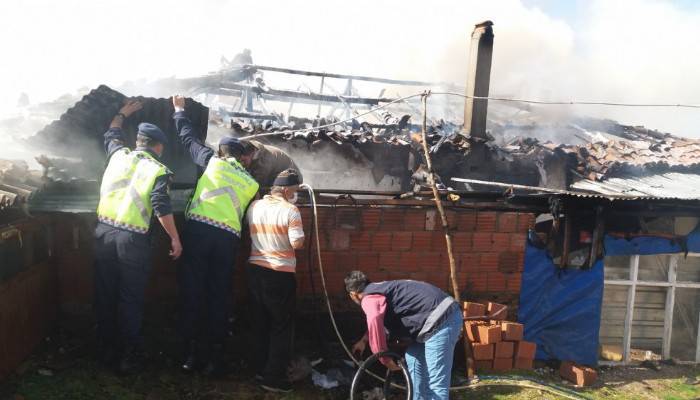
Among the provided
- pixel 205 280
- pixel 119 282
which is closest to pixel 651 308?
pixel 205 280

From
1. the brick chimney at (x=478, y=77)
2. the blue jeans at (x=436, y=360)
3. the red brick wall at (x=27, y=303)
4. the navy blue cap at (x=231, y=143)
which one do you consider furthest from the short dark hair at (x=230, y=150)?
the brick chimney at (x=478, y=77)

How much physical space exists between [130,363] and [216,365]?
2.30 feet

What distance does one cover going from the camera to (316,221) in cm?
502

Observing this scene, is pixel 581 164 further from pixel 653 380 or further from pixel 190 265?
pixel 190 265

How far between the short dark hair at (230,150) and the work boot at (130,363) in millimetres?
1859

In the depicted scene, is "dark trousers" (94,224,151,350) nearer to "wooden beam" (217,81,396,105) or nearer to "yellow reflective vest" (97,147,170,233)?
"yellow reflective vest" (97,147,170,233)

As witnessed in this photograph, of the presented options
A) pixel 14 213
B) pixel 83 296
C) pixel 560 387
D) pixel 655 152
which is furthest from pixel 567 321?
pixel 655 152

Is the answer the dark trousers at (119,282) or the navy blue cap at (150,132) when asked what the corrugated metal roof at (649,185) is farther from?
the dark trousers at (119,282)

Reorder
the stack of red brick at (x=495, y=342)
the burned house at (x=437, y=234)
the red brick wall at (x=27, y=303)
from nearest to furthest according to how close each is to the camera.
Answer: the red brick wall at (x=27, y=303) → the burned house at (x=437, y=234) → the stack of red brick at (x=495, y=342)

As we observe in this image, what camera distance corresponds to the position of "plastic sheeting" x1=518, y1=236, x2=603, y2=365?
6.01 m

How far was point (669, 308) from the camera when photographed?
6934 millimetres

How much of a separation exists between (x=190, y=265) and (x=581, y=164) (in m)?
7.79

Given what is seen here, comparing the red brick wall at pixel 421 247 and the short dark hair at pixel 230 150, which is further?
the red brick wall at pixel 421 247

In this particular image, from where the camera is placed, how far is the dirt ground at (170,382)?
13.1 ft
